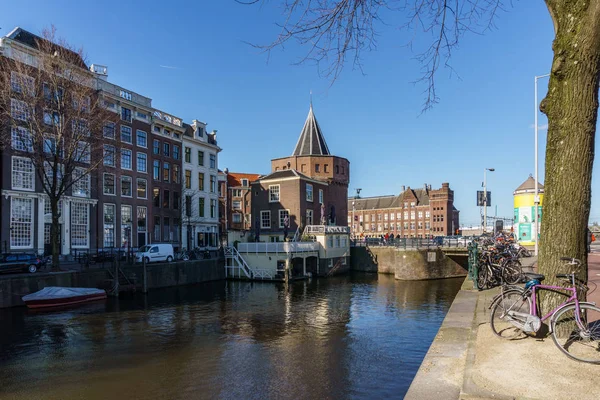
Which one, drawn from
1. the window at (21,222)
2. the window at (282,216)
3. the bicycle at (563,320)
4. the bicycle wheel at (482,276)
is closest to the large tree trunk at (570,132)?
the bicycle at (563,320)

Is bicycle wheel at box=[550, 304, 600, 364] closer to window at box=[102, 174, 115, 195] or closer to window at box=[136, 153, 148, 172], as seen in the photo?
window at box=[102, 174, 115, 195]

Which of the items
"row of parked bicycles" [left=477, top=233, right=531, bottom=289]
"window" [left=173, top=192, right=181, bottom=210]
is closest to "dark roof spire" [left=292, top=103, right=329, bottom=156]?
"window" [left=173, top=192, right=181, bottom=210]

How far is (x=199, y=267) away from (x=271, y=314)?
1815 cm

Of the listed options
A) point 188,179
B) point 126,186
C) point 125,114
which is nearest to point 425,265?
point 188,179

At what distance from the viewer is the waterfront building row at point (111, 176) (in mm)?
30891

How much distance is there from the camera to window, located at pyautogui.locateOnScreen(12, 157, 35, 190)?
33.4 m

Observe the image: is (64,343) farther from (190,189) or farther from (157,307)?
(190,189)

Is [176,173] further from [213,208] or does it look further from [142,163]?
[213,208]

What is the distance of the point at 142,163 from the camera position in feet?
149

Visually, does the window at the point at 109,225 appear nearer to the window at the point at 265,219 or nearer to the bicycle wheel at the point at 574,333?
the window at the point at 265,219

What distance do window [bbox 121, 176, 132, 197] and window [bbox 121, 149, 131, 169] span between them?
1.09 meters

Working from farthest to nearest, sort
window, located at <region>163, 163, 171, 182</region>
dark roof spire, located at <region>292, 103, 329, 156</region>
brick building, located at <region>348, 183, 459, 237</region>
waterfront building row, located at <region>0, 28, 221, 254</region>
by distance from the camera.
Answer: brick building, located at <region>348, 183, 459, 237</region>
dark roof spire, located at <region>292, 103, 329, 156</region>
window, located at <region>163, 163, 171, 182</region>
waterfront building row, located at <region>0, 28, 221, 254</region>

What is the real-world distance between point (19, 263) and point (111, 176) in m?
15.2

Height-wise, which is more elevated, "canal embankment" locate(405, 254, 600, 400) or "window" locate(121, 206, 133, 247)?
"window" locate(121, 206, 133, 247)
